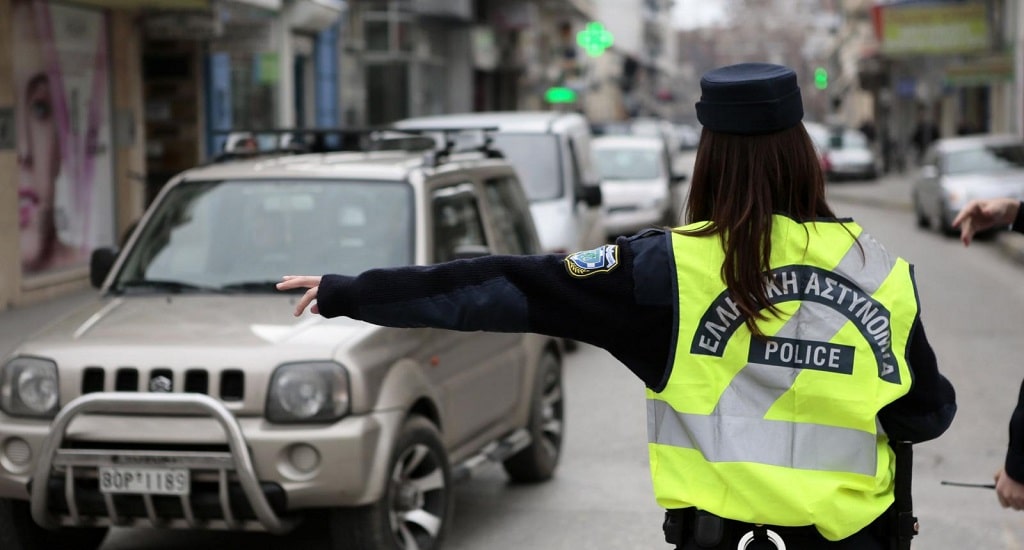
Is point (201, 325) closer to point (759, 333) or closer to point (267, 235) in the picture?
point (267, 235)

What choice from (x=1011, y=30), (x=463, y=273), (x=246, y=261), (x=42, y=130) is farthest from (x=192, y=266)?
(x=1011, y=30)

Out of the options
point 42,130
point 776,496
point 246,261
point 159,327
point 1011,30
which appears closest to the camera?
point 776,496

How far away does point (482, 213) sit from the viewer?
757 cm

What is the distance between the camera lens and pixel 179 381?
5.64m

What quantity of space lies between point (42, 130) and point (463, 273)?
47.0ft

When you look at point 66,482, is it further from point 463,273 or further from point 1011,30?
point 1011,30

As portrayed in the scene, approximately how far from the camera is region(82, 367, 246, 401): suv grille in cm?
564

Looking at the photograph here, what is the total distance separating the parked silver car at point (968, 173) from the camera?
22.7 m

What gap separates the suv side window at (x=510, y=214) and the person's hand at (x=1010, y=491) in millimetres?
4648

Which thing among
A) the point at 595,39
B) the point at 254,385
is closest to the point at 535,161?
the point at 254,385

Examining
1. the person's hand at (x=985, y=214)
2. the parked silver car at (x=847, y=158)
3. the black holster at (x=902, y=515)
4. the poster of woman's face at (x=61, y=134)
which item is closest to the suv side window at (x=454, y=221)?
the person's hand at (x=985, y=214)

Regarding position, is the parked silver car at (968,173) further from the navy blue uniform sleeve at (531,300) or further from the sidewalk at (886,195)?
the navy blue uniform sleeve at (531,300)

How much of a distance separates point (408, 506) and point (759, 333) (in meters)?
3.40

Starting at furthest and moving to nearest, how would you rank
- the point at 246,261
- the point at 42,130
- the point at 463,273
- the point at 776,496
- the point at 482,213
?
the point at 42,130 < the point at 482,213 < the point at 246,261 < the point at 463,273 < the point at 776,496
